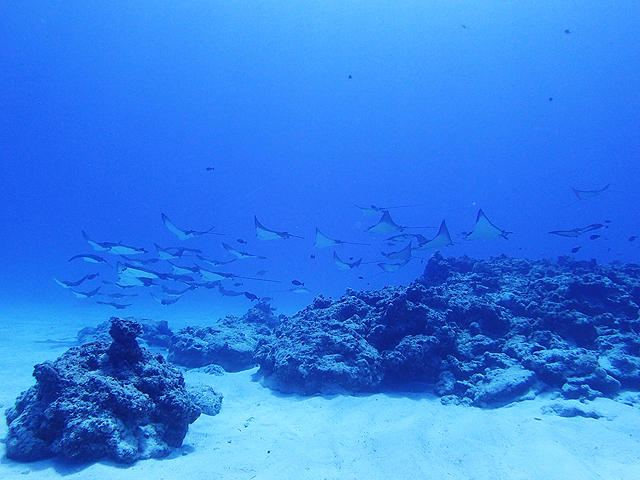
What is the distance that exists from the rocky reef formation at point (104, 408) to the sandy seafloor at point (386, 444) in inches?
6.4

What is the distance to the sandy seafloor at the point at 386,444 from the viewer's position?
378cm

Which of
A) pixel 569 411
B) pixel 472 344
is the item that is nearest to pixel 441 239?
pixel 472 344

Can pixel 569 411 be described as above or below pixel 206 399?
below

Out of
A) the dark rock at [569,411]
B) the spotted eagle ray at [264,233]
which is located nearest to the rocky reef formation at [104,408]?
the dark rock at [569,411]

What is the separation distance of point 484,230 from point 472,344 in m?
4.61

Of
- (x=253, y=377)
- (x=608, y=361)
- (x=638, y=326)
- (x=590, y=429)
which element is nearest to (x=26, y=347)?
(x=253, y=377)

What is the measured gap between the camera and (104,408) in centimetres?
387

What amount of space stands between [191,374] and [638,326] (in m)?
10.2

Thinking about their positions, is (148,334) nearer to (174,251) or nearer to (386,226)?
(174,251)

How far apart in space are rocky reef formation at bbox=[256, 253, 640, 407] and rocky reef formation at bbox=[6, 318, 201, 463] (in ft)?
9.35

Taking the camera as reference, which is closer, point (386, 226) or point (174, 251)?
point (386, 226)

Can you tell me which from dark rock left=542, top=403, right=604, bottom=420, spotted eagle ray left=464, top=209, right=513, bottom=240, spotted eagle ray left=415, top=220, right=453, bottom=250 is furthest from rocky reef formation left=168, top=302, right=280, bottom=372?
spotted eagle ray left=464, top=209, right=513, bottom=240

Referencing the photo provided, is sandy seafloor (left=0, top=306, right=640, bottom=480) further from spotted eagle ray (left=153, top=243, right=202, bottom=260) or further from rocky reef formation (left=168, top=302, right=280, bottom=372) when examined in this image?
spotted eagle ray (left=153, top=243, right=202, bottom=260)

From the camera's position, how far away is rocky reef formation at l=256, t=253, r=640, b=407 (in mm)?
6090
